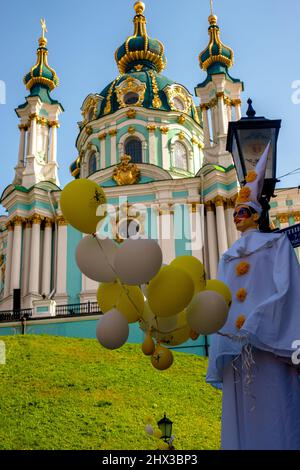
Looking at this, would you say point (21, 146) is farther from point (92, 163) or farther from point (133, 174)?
point (133, 174)

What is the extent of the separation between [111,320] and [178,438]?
278 inches

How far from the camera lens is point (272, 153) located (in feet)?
21.3

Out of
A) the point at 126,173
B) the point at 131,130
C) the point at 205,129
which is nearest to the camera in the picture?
the point at 126,173

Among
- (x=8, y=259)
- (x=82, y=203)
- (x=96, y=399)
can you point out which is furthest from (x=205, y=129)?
(x=82, y=203)

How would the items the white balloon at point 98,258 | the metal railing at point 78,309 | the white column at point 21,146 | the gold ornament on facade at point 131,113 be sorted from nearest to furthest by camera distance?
the white balloon at point 98,258 < the metal railing at point 78,309 < the white column at point 21,146 < the gold ornament on facade at point 131,113

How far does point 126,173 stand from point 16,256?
636 centimetres

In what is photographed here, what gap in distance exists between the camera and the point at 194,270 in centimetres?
468

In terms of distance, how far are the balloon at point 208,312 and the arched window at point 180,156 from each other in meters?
26.0

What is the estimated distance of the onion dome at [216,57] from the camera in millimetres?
29470

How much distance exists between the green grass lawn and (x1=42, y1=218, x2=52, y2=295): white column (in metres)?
7.99

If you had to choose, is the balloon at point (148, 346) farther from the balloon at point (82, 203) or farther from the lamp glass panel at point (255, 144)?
the lamp glass panel at point (255, 144)

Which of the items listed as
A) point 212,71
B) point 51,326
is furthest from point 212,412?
point 212,71

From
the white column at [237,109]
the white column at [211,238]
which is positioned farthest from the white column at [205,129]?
the white column at [211,238]

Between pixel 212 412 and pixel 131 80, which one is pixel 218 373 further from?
pixel 131 80
